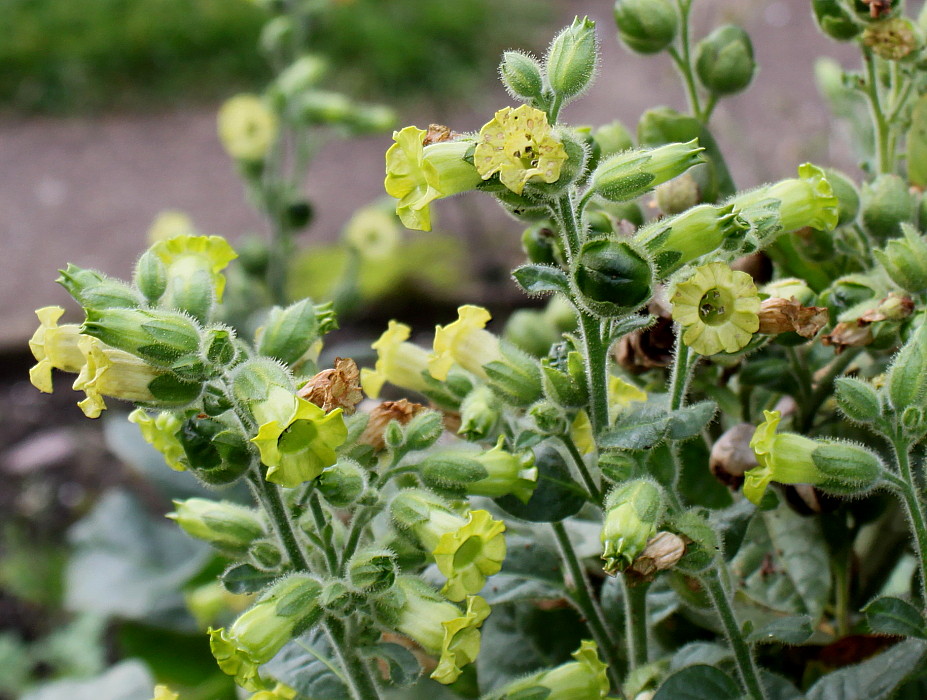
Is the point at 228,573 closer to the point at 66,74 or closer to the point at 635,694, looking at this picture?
the point at 635,694

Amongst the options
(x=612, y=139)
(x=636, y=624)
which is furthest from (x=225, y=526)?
(x=612, y=139)

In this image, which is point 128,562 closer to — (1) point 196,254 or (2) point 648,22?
(1) point 196,254

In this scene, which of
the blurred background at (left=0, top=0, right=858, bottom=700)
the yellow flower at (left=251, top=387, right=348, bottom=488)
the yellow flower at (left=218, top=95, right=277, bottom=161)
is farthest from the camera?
the blurred background at (left=0, top=0, right=858, bottom=700)

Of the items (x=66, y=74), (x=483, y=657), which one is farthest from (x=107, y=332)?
(x=66, y=74)

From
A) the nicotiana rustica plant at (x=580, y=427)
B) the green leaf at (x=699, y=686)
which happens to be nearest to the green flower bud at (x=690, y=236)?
the nicotiana rustica plant at (x=580, y=427)

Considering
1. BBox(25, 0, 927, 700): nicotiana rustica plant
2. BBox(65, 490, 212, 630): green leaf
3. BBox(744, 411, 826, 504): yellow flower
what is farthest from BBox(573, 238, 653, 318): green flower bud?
BBox(65, 490, 212, 630): green leaf

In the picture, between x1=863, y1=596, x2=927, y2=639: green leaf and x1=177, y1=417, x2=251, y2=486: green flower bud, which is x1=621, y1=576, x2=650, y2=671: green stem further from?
x1=177, y1=417, x2=251, y2=486: green flower bud
